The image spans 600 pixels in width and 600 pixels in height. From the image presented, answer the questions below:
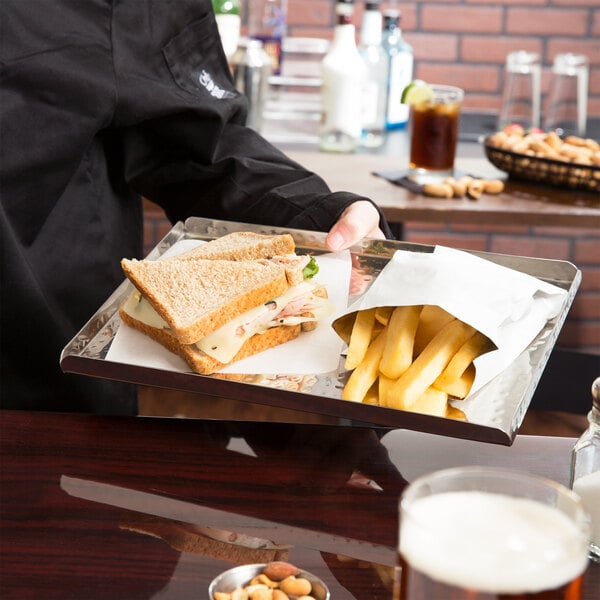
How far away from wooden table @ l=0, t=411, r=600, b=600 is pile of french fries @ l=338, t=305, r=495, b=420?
3.0 inches

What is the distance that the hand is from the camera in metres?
1.12

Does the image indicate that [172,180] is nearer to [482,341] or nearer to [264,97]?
[482,341]

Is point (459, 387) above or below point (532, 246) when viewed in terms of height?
above

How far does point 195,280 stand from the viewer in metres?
1.02

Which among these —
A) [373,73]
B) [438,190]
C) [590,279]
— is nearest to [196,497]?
[438,190]

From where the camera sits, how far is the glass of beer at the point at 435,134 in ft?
6.77

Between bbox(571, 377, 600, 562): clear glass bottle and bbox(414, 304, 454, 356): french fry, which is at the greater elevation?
bbox(414, 304, 454, 356): french fry

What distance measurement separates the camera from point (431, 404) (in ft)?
2.57

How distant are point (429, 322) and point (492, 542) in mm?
492

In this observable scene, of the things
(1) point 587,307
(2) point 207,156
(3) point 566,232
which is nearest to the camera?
(2) point 207,156

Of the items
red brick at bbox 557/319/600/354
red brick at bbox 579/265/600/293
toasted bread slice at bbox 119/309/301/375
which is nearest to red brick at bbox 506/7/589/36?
red brick at bbox 579/265/600/293

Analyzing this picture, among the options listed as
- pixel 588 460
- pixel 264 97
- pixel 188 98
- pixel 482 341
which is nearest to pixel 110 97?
pixel 188 98

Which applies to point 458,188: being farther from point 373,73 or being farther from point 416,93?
point 373,73

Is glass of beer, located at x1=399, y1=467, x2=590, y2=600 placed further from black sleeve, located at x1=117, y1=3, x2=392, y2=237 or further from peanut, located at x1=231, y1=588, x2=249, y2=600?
black sleeve, located at x1=117, y1=3, x2=392, y2=237
